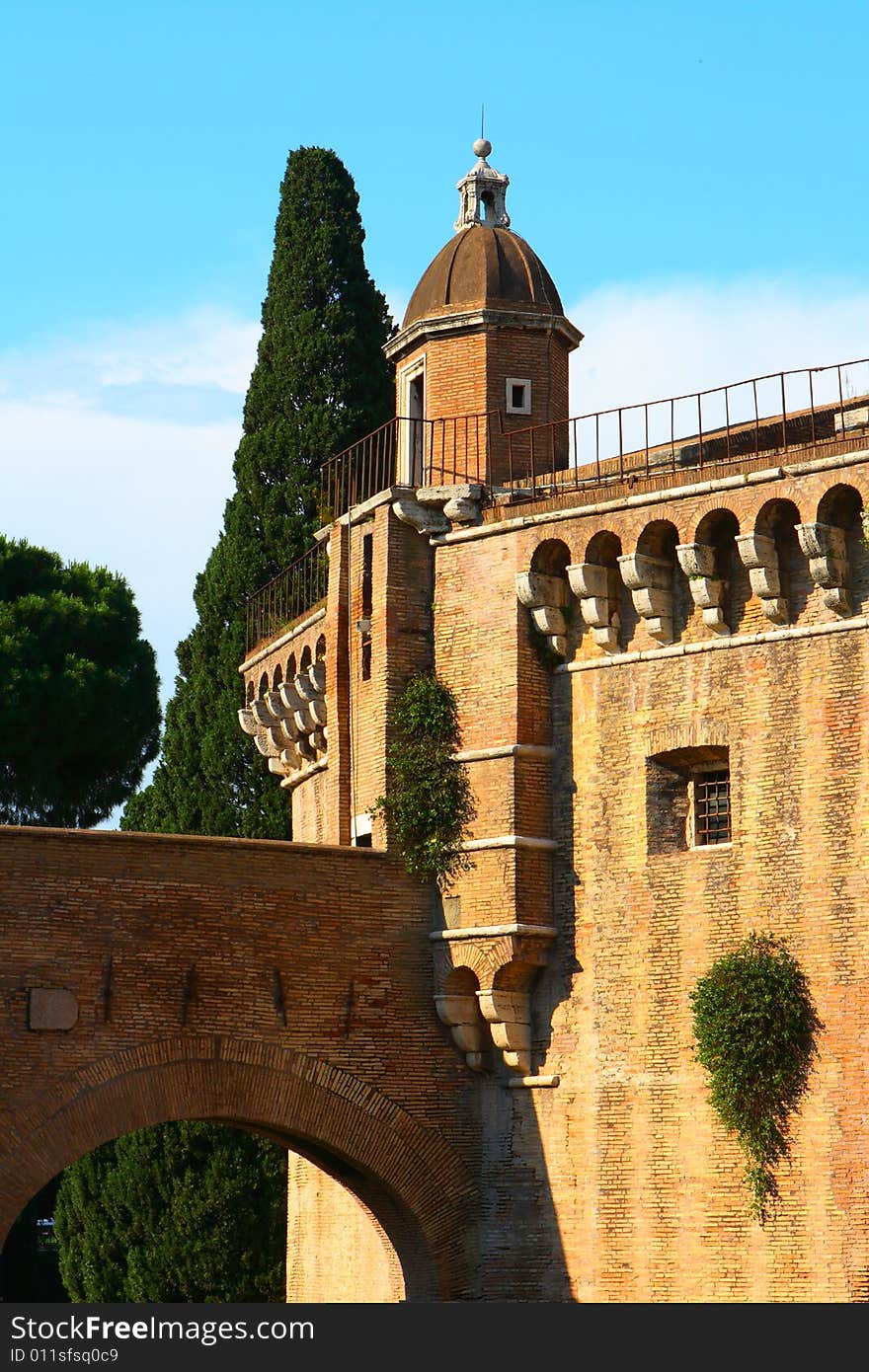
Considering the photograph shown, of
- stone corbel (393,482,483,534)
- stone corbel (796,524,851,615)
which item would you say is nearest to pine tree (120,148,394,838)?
stone corbel (393,482,483,534)

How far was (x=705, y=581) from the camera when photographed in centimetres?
2158

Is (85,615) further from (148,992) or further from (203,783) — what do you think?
(148,992)

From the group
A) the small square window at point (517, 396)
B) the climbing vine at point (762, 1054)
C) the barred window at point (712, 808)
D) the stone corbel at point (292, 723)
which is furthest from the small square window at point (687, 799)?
the stone corbel at point (292, 723)

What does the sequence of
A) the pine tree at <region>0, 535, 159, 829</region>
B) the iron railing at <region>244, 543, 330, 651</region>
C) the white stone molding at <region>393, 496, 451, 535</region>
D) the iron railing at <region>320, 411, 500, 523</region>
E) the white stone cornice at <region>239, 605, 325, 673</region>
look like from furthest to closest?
the pine tree at <region>0, 535, 159, 829</region>
the iron railing at <region>244, 543, 330, 651</region>
the white stone cornice at <region>239, 605, 325, 673</region>
the iron railing at <region>320, 411, 500, 523</region>
the white stone molding at <region>393, 496, 451, 535</region>

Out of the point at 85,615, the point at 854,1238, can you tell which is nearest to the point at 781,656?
the point at 854,1238

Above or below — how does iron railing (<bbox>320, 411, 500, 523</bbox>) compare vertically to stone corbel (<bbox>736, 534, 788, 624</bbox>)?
above

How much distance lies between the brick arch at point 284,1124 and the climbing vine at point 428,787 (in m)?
2.28

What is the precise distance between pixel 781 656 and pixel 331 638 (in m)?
5.50

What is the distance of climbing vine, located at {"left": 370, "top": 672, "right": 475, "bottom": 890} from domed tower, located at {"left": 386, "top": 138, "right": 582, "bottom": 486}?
8.09 ft

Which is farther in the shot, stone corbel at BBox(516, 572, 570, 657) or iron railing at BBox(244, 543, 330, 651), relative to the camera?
iron railing at BBox(244, 543, 330, 651)

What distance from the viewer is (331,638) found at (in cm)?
2491

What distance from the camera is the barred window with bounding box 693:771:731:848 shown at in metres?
21.9

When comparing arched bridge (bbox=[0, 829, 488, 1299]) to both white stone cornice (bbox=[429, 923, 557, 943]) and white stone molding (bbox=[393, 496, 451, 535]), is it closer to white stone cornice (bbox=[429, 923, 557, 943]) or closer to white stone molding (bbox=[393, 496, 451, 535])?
white stone cornice (bbox=[429, 923, 557, 943])

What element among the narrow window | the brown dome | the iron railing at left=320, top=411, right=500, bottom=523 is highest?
the brown dome
